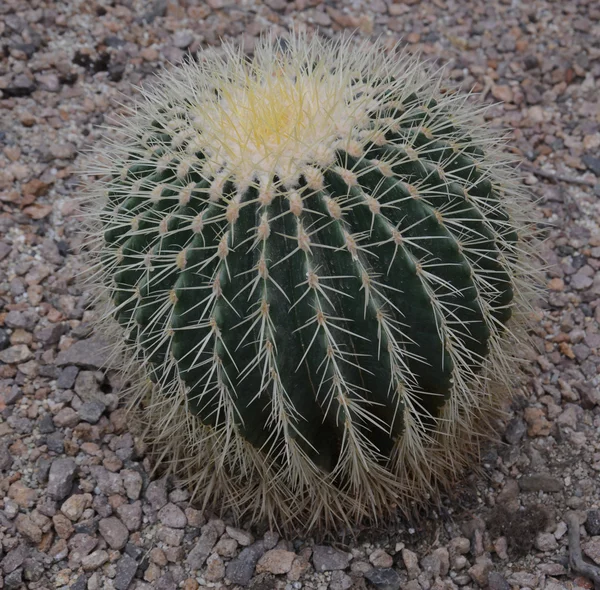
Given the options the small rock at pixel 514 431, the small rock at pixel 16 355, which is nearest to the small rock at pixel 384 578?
the small rock at pixel 514 431

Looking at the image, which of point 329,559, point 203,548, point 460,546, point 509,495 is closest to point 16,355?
point 203,548

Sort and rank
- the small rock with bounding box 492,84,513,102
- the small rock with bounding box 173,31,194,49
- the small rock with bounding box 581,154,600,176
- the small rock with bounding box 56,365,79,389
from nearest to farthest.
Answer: the small rock with bounding box 56,365,79,389 < the small rock with bounding box 581,154,600,176 < the small rock with bounding box 492,84,513,102 < the small rock with bounding box 173,31,194,49

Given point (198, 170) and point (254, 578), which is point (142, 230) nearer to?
point (198, 170)

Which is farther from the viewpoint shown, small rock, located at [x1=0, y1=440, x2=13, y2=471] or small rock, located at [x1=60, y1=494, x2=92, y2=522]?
small rock, located at [x1=0, y1=440, x2=13, y2=471]

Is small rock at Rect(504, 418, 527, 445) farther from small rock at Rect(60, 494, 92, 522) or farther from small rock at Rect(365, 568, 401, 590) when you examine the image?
small rock at Rect(60, 494, 92, 522)

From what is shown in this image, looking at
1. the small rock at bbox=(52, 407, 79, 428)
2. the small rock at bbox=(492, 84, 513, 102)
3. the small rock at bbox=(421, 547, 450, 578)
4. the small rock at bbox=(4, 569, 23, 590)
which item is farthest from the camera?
the small rock at bbox=(492, 84, 513, 102)

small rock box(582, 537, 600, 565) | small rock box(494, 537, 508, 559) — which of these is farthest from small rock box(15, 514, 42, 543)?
small rock box(582, 537, 600, 565)

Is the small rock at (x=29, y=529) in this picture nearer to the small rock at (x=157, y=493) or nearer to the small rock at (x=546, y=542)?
the small rock at (x=157, y=493)

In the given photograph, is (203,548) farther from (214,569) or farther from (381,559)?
(381,559)
